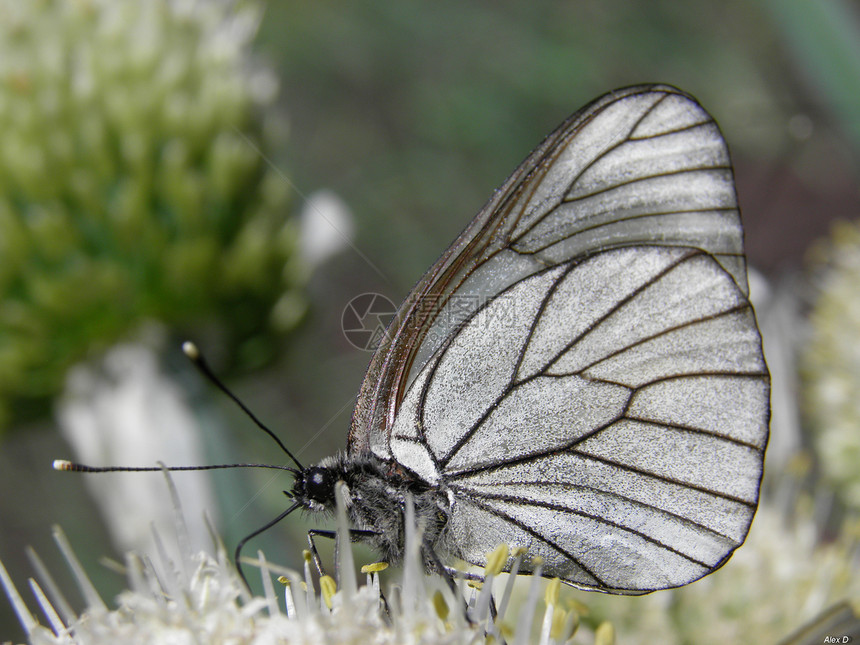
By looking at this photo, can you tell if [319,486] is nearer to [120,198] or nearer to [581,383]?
[581,383]

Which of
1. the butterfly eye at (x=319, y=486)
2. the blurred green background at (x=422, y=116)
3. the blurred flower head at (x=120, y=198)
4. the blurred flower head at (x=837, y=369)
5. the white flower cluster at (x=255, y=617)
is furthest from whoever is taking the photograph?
the blurred green background at (x=422, y=116)

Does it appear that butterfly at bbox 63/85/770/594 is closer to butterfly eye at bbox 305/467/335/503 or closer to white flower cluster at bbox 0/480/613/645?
butterfly eye at bbox 305/467/335/503

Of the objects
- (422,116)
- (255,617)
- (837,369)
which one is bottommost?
(255,617)

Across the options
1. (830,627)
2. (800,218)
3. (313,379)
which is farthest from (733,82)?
(830,627)

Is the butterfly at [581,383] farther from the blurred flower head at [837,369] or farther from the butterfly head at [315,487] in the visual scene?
the blurred flower head at [837,369]

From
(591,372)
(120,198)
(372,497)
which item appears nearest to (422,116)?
(120,198)

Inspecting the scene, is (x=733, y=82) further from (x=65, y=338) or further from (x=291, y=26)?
(x=65, y=338)

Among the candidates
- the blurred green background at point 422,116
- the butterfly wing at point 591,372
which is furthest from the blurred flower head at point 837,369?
the butterfly wing at point 591,372
